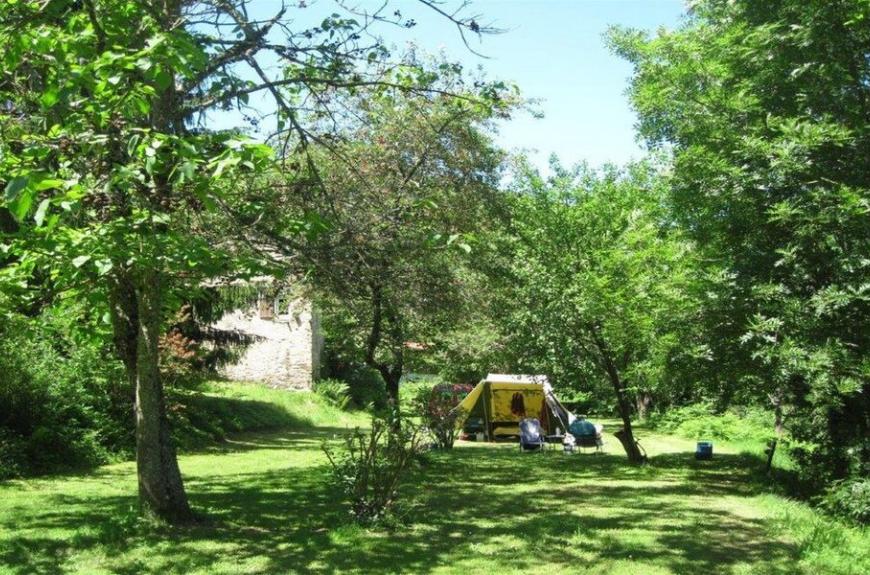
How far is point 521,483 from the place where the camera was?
12.7 m

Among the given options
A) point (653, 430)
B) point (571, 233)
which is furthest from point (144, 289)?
point (653, 430)

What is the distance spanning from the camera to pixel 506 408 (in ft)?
76.8

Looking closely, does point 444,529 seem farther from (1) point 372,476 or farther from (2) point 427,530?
(1) point 372,476

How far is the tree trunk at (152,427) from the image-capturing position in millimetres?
7809

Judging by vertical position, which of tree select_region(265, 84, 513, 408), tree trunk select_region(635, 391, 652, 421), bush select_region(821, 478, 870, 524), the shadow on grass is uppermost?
tree select_region(265, 84, 513, 408)

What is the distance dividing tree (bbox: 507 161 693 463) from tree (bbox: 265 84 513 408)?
4.49 ft

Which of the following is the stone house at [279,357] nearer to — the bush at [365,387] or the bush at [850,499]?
the bush at [365,387]

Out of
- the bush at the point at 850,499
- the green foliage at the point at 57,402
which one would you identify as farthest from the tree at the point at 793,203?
the green foliage at the point at 57,402

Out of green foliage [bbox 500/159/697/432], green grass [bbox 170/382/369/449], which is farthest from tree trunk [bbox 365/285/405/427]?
green foliage [bbox 500/159/697/432]

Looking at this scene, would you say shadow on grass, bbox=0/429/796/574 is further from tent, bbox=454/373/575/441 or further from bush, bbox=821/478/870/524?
tent, bbox=454/373/575/441

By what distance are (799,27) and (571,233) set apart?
7.73 meters

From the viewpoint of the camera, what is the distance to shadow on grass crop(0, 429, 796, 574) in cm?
686

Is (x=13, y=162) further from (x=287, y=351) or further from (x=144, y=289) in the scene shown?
(x=287, y=351)

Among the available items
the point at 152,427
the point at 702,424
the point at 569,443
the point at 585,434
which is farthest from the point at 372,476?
the point at 702,424
